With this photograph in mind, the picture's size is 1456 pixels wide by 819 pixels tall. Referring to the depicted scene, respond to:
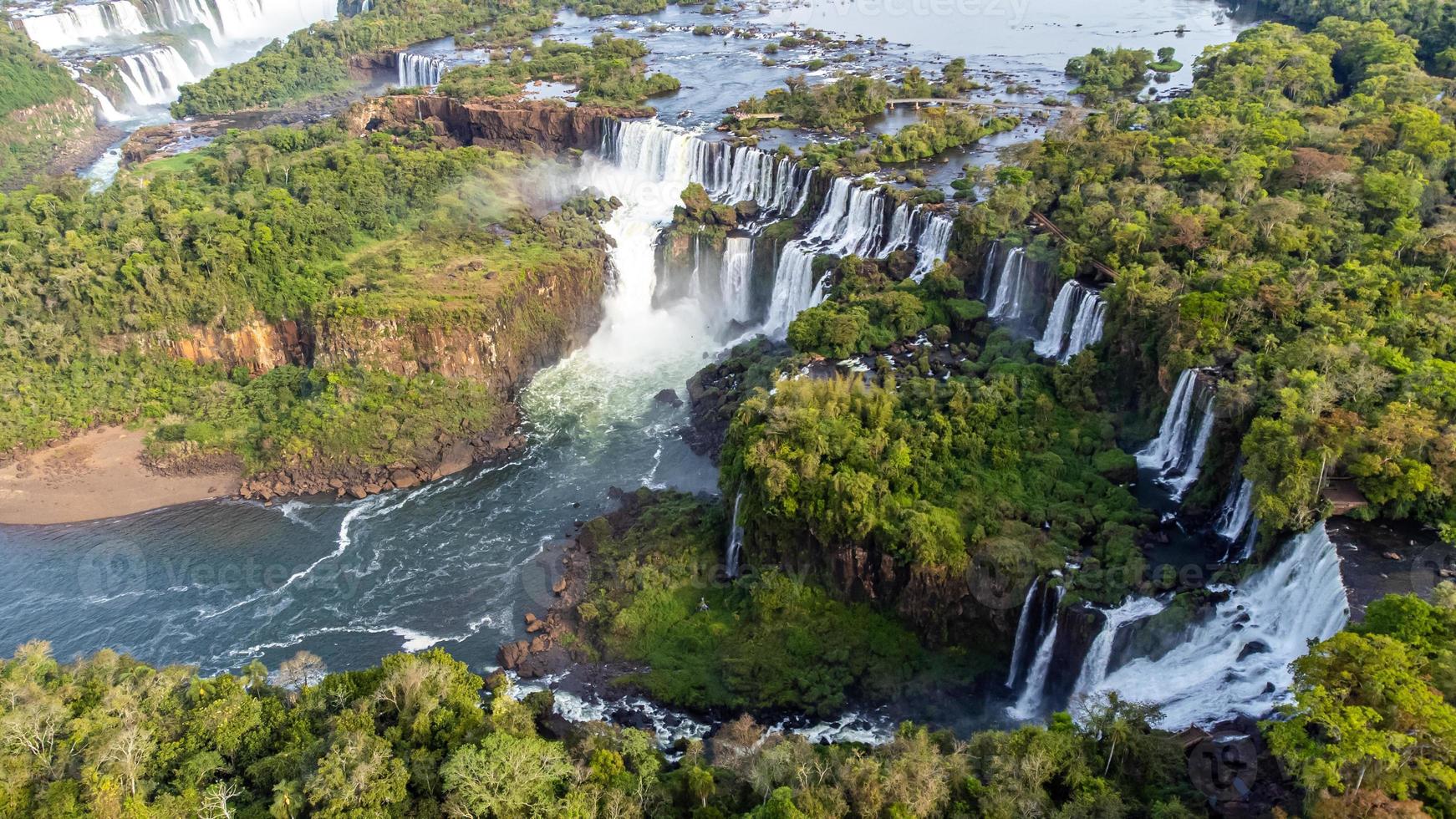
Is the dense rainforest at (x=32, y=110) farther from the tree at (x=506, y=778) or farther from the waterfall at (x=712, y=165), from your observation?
the tree at (x=506, y=778)

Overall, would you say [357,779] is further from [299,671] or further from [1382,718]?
[1382,718]

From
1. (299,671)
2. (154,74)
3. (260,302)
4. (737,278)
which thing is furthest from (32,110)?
(299,671)

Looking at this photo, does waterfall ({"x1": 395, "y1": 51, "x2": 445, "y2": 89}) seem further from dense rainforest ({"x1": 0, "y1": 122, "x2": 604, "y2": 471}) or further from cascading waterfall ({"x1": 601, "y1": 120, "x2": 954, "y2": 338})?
dense rainforest ({"x1": 0, "y1": 122, "x2": 604, "y2": 471})

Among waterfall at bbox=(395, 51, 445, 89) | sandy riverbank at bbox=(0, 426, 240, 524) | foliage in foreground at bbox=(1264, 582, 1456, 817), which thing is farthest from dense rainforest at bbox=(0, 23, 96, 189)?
foliage in foreground at bbox=(1264, 582, 1456, 817)

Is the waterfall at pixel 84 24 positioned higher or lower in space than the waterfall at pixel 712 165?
higher

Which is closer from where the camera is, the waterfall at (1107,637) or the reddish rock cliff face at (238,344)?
the waterfall at (1107,637)

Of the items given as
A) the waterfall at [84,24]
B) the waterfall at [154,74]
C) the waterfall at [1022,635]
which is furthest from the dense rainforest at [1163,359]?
the waterfall at [84,24]
